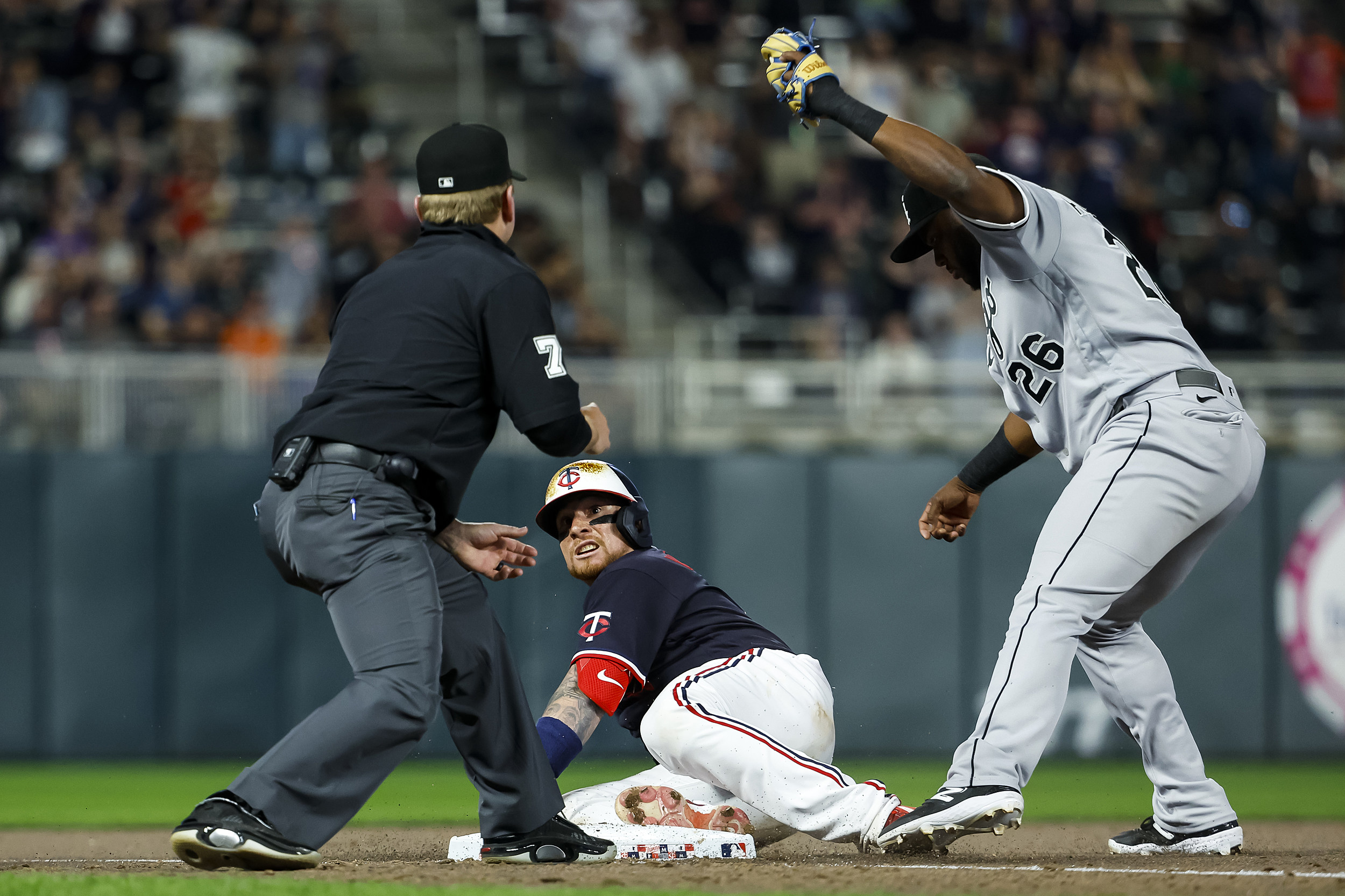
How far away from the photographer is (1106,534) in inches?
179

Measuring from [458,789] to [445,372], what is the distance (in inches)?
208

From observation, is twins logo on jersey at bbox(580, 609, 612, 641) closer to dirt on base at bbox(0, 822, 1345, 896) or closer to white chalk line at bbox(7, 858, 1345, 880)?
dirt on base at bbox(0, 822, 1345, 896)

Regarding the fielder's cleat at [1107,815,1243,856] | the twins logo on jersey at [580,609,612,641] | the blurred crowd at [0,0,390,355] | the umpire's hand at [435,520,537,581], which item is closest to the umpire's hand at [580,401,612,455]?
the umpire's hand at [435,520,537,581]

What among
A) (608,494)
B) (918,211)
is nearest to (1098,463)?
(918,211)

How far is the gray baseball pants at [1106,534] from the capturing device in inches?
175

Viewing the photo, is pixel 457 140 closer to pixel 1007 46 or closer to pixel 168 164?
pixel 168 164

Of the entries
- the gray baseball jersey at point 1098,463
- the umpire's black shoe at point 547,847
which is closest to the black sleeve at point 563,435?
the umpire's black shoe at point 547,847

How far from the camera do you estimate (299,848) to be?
4074 millimetres

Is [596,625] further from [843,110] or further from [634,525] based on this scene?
[843,110]

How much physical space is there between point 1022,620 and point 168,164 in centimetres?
1055

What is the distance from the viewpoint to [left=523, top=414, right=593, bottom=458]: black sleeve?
168 inches

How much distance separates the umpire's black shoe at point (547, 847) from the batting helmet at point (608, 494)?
1136 millimetres

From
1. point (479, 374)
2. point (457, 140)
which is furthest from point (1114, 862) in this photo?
point (457, 140)

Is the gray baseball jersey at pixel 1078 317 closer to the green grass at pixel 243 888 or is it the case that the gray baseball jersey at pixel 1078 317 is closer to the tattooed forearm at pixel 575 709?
the tattooed forearm at pixel 575 709
